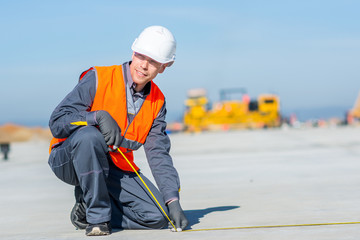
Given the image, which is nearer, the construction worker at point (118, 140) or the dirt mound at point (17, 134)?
the construction worker at point (118, 140)

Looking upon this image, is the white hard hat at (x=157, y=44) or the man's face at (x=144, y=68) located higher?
the white hard hat at (x=157, y=44)

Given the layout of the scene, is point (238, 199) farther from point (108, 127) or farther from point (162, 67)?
point (108, 127)

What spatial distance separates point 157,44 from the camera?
3670mm

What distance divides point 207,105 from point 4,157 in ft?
77.8

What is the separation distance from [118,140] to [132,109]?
0.40 metres

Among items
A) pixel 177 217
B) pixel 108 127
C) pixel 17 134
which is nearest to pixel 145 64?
pixel 108 127

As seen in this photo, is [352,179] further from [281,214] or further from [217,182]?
[281,214]

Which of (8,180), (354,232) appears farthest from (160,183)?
(8,180)

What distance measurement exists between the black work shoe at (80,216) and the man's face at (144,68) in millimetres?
827

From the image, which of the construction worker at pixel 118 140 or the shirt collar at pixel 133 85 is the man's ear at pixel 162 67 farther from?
the shirt collar at pixel 133 85

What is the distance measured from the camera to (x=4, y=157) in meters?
11.5

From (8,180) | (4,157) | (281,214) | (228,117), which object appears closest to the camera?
(281,214)

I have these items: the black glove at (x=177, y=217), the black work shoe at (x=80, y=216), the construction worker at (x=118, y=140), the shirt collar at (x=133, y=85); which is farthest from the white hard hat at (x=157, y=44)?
the black work shoe at (x=80, y=216)

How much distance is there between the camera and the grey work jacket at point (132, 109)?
11.4 feet
